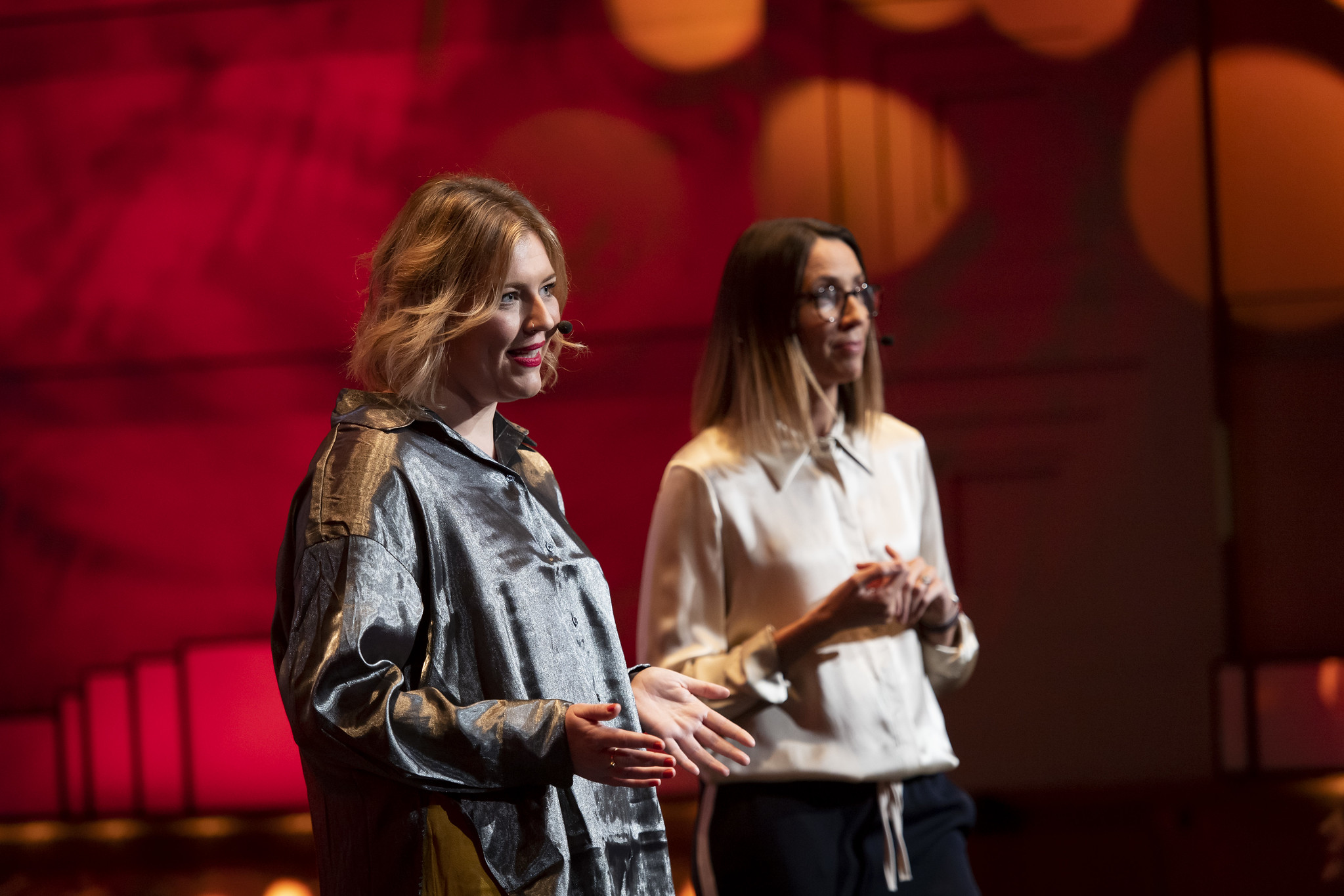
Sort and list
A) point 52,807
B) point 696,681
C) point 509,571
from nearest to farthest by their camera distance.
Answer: point 509,571 → point 696,681 → point 52,807

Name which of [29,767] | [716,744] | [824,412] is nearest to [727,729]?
[716,744]

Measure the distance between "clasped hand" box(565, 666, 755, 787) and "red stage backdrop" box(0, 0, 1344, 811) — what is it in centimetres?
196

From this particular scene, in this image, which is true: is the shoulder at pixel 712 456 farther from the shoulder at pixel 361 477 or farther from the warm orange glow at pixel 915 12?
the warm orange glow at pixel 915 12

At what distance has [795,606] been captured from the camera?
1.92 metres

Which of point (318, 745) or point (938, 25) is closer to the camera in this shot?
point (318, 745)

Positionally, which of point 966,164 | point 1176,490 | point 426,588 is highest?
point 966,164

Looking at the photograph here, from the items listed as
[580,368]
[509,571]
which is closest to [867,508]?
[509,571]

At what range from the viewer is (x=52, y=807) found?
342cm

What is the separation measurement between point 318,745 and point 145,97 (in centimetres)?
295

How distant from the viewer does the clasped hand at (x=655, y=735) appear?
110 cm

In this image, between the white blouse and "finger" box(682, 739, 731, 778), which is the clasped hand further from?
the white blouse

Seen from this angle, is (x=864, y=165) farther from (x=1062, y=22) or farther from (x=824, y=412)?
(x=824, y=412)

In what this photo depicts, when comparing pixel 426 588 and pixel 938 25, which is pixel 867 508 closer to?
pixel 426 588

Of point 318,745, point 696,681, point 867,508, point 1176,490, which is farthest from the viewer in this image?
point 1176,490
